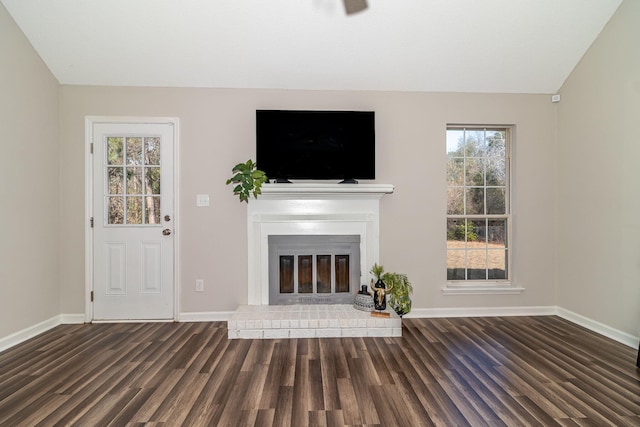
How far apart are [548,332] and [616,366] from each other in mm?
695

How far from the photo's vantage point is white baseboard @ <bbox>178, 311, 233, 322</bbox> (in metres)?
3.40

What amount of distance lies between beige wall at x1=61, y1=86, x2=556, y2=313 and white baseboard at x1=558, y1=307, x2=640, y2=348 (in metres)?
0.21

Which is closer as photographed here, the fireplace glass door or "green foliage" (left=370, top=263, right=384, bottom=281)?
"green foliage" (left=370, top=263, right=384, bottom=281)

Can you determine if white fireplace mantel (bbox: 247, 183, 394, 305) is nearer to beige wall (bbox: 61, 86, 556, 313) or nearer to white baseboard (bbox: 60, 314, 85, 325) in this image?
beige wall (bbox: 61, 86, 556, 313)

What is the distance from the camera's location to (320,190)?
3268mm

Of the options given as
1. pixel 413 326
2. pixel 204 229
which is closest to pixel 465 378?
pixel 413 326

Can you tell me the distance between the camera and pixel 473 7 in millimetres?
2793

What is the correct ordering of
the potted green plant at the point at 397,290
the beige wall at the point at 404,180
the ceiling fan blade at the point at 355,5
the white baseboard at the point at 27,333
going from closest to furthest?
the ceiling fan blade at the point at 355,5
the white baseboard at the point at 27,333
the beige wall at the point at 404,180
the potted green plant at the point at 397,290

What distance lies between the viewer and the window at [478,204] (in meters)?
3.68

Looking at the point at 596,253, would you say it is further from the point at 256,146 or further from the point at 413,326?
the point at 256,146

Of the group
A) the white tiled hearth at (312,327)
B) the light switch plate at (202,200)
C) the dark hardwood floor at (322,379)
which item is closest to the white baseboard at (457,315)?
the dark hardwood floor at (322,379)

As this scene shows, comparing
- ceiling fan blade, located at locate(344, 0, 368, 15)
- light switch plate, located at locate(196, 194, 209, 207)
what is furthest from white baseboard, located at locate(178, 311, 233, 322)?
→ ceiling fan blade, located at locate(344, 0, 368, 15)

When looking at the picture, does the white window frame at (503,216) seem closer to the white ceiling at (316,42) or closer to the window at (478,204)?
the window at (478,204)

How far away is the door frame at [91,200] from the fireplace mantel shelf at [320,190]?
3.00 feet
